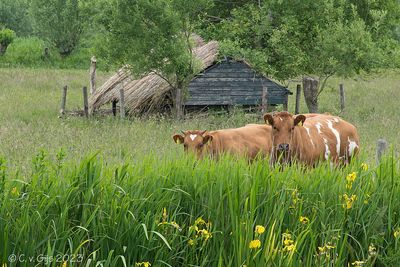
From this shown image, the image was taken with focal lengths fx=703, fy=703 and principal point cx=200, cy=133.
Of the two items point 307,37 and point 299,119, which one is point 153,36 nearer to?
point 307,37

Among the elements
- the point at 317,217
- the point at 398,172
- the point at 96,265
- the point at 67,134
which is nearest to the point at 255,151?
the point at 398,172

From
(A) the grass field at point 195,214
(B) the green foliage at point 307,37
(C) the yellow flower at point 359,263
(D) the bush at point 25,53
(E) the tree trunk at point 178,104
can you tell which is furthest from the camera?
(D) the bush at point 25,53

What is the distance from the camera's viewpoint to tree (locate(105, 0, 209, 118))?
22625 mm

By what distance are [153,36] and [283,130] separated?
12.9 metres

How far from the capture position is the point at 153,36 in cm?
2283

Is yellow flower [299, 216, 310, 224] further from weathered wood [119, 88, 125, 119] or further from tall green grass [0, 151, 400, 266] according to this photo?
weathered wood [119, 88, 125, 119]

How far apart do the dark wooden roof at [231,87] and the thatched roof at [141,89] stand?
1.66ft

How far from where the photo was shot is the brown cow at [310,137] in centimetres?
1066

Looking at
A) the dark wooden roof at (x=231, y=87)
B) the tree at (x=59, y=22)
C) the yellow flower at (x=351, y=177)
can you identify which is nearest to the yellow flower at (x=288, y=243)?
the yellow flower at (x=351, y=177)

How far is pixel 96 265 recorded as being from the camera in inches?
206

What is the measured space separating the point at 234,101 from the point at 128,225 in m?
20.7

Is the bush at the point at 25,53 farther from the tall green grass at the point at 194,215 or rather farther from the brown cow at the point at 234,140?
the tall green grass at the point at 194,215

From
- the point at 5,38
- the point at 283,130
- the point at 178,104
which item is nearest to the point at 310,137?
the point at 283,130

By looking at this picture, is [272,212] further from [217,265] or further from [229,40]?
[229,40]
